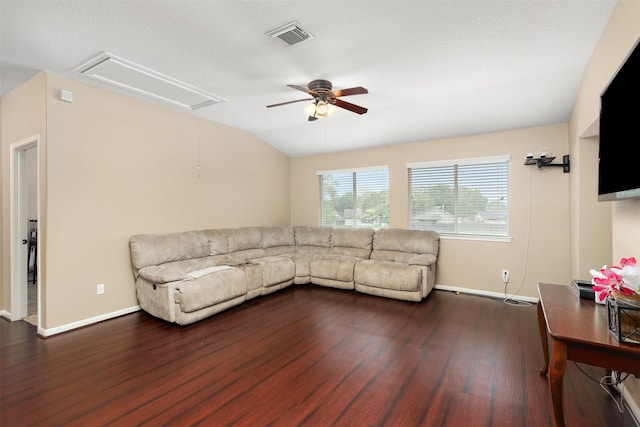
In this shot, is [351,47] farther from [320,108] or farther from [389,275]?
[389,275]

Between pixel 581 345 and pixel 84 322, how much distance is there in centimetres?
424

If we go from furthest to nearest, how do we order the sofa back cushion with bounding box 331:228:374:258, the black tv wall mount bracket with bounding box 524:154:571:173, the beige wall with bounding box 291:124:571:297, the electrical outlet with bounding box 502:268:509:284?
the sofa back cushion with bounding box 331:228:374:258 → the electrical outlet with bounding box 502:268:509:284 → the beige wall with bounding box 291:124:571:297 → the black tv wall mount bracket with bounding box 524:154:571:173

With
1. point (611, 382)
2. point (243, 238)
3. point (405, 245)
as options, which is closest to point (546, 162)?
point (405, 245)

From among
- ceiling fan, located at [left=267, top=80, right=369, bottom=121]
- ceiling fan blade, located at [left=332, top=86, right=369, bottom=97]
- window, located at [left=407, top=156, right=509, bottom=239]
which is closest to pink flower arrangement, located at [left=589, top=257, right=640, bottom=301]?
ceiling fan blade, located at [left=332, top=86, right=369, bottom=97]

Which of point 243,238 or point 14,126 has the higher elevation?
point 14,126

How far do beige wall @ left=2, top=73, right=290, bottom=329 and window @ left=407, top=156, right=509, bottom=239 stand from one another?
331cm

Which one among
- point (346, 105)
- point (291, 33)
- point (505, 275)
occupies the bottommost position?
point (505, 275)

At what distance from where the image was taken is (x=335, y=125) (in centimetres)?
468

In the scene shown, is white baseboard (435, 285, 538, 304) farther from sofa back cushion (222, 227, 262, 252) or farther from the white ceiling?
sofa back cushion (222, 227, 262, 252)

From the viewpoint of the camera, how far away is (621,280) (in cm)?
135

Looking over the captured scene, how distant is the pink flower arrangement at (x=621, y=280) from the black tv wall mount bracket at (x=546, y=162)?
2.89 m

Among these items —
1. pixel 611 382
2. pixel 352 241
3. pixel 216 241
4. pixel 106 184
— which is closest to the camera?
pixel 611 382

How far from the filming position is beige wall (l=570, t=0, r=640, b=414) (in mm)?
1729

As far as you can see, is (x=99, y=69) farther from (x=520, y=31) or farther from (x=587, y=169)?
(x=587, y=169)
